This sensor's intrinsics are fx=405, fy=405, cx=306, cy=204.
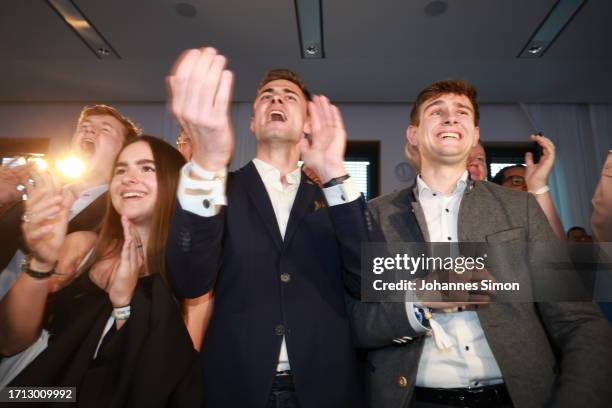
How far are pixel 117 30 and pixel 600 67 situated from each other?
17.9ft

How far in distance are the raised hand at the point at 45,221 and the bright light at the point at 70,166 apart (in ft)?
0.39

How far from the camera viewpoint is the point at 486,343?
4.55ft

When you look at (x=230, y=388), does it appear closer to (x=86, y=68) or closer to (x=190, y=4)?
(x=190, y=4)

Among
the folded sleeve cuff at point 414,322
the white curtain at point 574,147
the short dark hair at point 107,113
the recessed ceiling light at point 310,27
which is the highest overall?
the recessed ceiling light at point 310,27

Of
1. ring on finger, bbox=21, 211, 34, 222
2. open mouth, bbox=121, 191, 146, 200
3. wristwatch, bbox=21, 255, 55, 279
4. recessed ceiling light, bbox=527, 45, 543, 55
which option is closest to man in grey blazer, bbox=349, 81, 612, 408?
open mouth, bbox=121, 191, 146, 200

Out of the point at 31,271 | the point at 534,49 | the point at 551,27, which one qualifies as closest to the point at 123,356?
the point at 31,271

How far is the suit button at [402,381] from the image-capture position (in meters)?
1.34

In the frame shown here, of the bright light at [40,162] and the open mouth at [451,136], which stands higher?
the open mouth at [451,136]

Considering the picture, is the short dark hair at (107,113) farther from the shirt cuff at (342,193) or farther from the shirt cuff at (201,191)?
the shirt cuff at (342,193)

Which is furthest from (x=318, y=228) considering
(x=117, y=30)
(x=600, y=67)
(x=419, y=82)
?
(x=600, y=67)

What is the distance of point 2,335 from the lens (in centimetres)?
133

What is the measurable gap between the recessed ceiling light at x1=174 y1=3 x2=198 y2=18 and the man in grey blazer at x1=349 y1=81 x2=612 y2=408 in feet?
10.8

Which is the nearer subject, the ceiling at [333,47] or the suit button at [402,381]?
the suit button at [402,381]

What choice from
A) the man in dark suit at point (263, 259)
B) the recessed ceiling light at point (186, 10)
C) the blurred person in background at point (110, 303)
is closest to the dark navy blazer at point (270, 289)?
the man in dark suit at point (263, 259)
